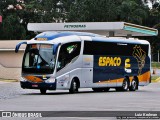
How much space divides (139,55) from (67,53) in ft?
25.4

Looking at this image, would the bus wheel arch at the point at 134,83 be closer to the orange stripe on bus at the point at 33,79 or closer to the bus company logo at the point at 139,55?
the bus company logo at the point at 139,55

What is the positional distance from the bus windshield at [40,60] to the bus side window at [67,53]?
1.63ft

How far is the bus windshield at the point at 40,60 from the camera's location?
94.9 feet

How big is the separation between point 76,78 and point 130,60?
220 inches

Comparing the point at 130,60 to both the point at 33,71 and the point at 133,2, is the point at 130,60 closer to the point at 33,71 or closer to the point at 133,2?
the point at 33,71

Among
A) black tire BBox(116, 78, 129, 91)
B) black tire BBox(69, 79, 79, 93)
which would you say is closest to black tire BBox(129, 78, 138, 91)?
black tire BBox(116, 78, 129, 91)

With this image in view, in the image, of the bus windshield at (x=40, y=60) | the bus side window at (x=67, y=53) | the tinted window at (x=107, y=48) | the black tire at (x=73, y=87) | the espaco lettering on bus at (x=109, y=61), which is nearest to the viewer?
the bus windshield at (x=40, y=60)

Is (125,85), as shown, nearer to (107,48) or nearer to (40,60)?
(107,48)

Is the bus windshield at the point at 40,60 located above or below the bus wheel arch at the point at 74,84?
above

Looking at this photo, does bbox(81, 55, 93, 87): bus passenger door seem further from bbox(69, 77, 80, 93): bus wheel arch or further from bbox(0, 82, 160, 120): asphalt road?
bbox(0, 82, 160, 120): asphalt road

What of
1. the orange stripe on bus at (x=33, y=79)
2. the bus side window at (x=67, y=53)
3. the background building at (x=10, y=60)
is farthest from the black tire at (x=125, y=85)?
the background building at (x=10, y=60)

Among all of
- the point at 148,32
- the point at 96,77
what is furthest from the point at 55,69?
the point at 148,32

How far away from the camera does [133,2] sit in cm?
9688

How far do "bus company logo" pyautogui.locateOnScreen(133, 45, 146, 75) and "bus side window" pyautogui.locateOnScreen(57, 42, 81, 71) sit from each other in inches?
242
